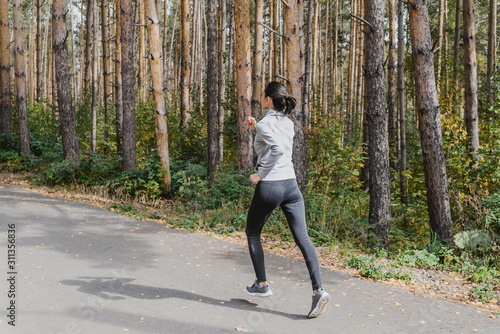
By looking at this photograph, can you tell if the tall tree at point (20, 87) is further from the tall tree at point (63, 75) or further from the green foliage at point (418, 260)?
the green foliage at point (418, 260)

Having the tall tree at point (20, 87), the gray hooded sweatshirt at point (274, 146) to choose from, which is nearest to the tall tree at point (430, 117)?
the gray hooded sweatshirt at point (274, 146)

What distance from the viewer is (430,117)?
278 inches

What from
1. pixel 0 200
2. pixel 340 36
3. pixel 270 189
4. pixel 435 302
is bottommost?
pixel 435 302

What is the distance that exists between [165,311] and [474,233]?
4.99 m

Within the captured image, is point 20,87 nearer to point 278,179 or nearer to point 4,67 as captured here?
point 4,67

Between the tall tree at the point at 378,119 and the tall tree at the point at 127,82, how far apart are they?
21.6 ft

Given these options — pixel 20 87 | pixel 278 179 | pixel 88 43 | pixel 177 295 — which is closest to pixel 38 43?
pixel 88 43

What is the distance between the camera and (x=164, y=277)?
191 inches

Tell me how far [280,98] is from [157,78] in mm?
7285

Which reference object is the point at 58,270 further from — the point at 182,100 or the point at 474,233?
the point at 182,100

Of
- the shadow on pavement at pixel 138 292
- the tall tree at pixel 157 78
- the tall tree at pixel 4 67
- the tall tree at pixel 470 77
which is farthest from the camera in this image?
the tall tree at pixel 4 67

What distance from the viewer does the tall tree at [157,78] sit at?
33.9 ft

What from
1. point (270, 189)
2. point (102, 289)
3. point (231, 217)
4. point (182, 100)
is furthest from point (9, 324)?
Result: point (182, 100)

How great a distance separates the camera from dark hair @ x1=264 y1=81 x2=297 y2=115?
3.92 m
